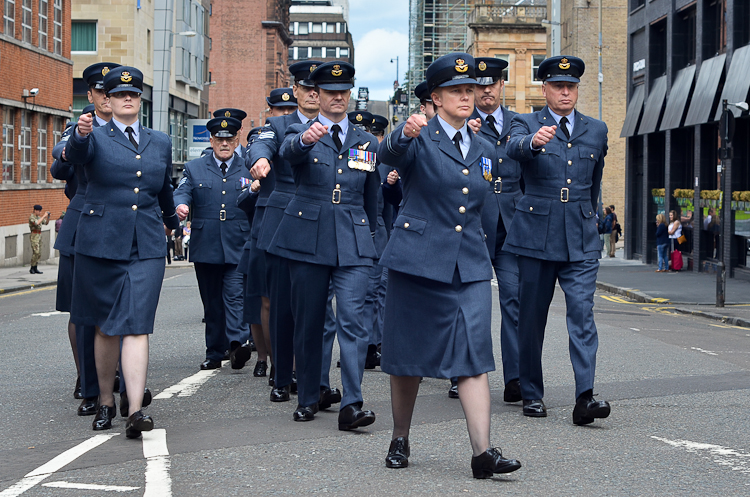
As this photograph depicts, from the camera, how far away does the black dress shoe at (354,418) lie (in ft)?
22.2

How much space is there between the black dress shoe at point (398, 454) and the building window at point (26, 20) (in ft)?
107

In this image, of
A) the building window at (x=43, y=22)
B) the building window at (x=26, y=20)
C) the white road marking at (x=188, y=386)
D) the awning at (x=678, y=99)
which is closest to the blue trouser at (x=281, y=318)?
the white road marking at (x=188, y=386)

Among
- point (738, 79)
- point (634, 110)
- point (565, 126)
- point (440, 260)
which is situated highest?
point (634, 110)

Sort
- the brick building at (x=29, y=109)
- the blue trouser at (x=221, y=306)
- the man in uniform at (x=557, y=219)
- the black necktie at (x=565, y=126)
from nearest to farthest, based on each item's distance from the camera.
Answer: the man in uniform at (x=557, y=219) < the black necktie at (x=565, y=126) < the blue trouser at (x=221, y=306) < the brick building at (x=29, y=109)

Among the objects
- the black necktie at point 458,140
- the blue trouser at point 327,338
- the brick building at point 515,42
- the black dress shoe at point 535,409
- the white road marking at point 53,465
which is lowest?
the white road marking at point 53,465

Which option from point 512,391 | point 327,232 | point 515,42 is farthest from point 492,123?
point 515,42

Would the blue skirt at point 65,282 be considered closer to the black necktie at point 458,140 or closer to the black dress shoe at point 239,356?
the black dress shoe at point 239,356

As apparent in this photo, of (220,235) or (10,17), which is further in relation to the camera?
(10,17)

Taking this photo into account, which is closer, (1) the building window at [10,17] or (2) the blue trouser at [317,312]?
(2) the blue trouser at [317,312]

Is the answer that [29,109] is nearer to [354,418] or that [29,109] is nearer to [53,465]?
[354,418]

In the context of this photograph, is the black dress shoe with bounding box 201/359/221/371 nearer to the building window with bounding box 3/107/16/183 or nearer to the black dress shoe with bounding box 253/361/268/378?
the black dress shoe with bounding box 253/361/268/378

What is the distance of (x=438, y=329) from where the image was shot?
5789 mm

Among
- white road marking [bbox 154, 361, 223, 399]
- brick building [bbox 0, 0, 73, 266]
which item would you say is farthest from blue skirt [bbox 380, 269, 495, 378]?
brick building [bbox 0, 0, 73, 266]

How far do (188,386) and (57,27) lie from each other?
33.3 meters
